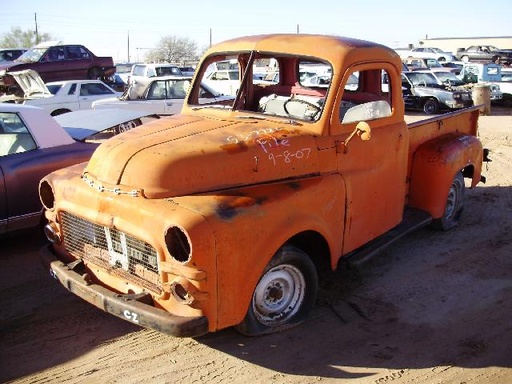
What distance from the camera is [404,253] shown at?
18.3 ft

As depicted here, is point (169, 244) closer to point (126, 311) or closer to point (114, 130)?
point (126, 311)

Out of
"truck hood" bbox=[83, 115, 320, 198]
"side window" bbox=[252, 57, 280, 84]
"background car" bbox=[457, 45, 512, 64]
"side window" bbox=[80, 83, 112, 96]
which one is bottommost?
"side window" bbox=[80, 83, 112, 96]

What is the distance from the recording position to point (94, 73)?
800 inches

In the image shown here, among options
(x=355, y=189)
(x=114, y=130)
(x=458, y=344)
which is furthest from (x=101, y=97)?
(x=458, y=344)

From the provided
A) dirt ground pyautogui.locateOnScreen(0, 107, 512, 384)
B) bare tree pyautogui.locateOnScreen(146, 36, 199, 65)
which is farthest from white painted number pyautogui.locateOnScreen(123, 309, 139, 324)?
bare tree pyautogui.locateOnScreen(146, 36, 199, 65)

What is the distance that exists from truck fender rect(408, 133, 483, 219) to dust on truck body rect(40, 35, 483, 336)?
0.49 m

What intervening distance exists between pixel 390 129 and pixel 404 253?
1507mm

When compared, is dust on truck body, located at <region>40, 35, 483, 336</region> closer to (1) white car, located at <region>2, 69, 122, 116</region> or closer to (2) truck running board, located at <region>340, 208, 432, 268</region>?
(2) truck running board, located at <region>340, 208, 432, 268</region>

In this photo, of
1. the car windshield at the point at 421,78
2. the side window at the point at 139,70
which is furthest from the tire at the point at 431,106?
the side window at the point at 139,70

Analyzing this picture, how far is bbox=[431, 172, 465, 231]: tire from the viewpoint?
19.9 ft

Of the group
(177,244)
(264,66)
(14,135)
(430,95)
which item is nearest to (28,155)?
(14,135)

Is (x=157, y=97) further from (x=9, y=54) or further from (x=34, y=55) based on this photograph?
(x=9, y=54)

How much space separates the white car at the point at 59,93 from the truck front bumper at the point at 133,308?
33.6ft

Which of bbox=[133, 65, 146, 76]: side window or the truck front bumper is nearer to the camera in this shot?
the truck front bumper
